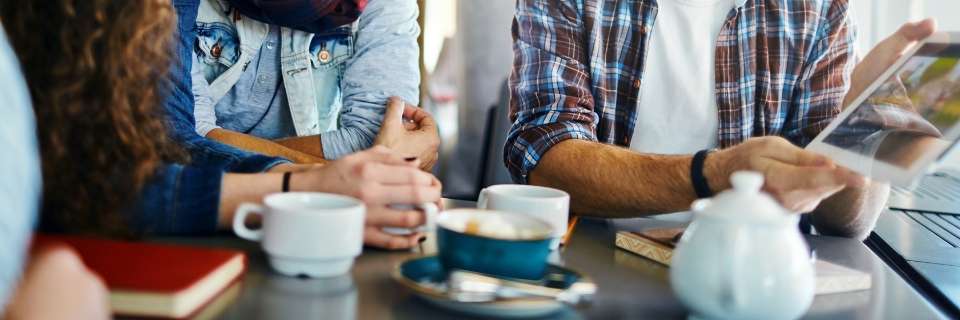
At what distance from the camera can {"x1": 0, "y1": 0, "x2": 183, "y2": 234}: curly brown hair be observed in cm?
91

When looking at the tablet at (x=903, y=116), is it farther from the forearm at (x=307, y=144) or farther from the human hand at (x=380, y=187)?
the forearm at (x=307, y=144)

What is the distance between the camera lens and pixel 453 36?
345cm

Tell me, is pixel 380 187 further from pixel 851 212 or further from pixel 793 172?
pixel 851 212

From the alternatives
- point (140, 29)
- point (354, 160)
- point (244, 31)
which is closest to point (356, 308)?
point (354, 160)

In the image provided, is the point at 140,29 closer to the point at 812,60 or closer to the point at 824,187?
the point at 824,187

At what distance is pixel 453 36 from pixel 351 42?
5.63ft

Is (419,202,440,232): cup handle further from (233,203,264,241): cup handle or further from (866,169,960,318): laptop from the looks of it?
(866,169,960,318): laptop

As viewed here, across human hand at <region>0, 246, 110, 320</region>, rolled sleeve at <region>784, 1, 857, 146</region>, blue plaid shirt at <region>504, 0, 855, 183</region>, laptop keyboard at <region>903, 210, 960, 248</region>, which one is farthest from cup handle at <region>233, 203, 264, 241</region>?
rolled sleeve at <region>784, 1, 857, 146</region>

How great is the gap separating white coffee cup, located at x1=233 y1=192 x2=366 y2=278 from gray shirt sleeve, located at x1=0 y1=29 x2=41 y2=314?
25cm

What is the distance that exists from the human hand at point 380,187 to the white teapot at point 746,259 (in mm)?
343

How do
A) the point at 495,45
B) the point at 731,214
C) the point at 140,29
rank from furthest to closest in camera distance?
the point at 495,45, the point at 140,29, the point at 731,214

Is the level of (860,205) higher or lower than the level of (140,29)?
lower

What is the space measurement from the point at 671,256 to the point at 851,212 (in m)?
0.51

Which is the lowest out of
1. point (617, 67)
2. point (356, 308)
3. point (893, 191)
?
point (893, 191)
